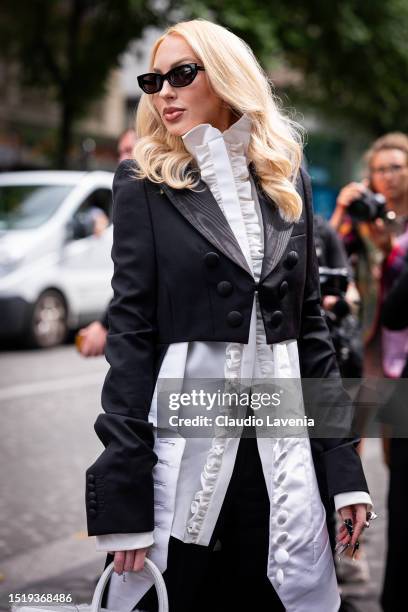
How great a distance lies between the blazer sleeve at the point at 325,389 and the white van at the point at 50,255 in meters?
8.90

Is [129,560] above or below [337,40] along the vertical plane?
below

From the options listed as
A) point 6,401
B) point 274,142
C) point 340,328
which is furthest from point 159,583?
point 6,401

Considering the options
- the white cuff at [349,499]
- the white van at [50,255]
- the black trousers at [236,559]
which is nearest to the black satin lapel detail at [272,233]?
the black trousers at [236,559]

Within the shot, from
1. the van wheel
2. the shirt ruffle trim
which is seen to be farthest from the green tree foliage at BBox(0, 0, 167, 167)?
the shirt ruffle trim

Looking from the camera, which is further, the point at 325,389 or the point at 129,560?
the point at 325,389

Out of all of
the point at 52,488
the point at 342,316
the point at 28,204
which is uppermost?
the point at 28,204

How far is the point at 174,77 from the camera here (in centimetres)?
226

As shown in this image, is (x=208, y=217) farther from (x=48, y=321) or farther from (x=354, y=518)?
(x=48, y=321)

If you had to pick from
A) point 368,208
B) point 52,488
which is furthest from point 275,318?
point 52,488

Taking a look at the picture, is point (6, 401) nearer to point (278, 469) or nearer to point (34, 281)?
point (34, 281)

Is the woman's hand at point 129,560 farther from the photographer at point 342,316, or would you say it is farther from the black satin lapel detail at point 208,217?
the photographer at point 342,316

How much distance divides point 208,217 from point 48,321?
391 inches

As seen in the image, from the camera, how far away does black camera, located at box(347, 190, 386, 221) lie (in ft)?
13.7

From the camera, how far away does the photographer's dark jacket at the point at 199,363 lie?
6.74ft
